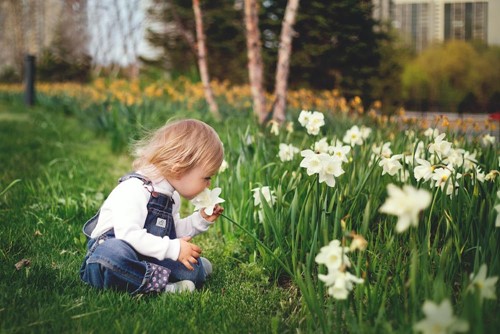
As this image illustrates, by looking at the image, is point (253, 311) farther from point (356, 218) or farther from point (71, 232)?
point (71, 232)

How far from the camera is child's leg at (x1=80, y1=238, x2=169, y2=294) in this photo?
6.68 ft

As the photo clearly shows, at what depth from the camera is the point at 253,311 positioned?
2.01 metres

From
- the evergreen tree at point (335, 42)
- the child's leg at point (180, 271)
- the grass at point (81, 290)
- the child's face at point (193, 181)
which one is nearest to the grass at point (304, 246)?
the grass at point (81, 290)

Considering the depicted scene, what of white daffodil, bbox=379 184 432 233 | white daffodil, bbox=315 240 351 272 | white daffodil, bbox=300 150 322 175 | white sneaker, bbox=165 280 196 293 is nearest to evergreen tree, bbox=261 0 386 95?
white daffodil, bbox=300 150 322 175

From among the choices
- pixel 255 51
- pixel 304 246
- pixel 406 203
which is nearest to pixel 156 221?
pixel 304 246

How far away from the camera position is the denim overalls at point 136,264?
2041mm

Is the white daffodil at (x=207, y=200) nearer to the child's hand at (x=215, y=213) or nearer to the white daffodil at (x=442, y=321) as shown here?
the child's hand at (x=215, y=213)

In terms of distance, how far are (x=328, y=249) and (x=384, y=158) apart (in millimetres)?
937

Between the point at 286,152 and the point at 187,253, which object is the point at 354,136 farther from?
the point at 187,253

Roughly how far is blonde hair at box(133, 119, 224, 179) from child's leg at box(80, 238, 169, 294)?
1.12 ft

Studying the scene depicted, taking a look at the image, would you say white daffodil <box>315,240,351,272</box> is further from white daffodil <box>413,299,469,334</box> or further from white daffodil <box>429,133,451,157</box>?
white daffodil <box>429,133,451,157</box>

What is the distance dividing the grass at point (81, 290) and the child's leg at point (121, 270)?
5 centimetres

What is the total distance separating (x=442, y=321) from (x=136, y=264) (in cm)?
127

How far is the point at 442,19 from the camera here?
35.9 ft
